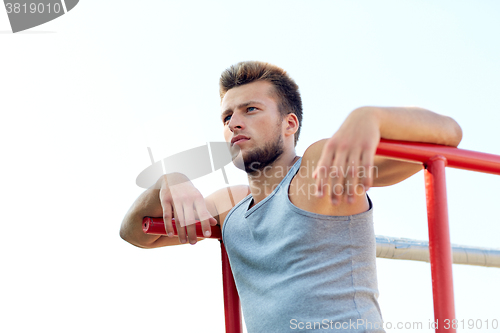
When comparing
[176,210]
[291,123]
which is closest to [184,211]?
[176,210]

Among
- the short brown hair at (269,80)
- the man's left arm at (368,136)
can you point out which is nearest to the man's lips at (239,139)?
the short brown hair at (269,80)

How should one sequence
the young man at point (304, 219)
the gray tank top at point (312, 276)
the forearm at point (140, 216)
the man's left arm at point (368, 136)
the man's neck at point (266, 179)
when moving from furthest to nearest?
the man's neck at point (266, 179)
the forearm at point (140, 216)
the gray tank top at point (312, 276)
the young man at point (304, 219)
the man's left arm at point (368, 136)

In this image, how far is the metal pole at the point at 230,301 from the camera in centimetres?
133

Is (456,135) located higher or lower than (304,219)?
higher

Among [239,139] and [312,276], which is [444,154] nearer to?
[312,276]

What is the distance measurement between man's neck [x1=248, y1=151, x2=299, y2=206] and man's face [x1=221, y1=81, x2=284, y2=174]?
20 mm

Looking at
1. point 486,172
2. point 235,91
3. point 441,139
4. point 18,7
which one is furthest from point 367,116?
point 18,7

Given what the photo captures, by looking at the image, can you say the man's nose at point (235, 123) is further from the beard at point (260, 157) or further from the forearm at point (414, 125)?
the forearm at point (414, 125)

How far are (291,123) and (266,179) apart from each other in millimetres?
289

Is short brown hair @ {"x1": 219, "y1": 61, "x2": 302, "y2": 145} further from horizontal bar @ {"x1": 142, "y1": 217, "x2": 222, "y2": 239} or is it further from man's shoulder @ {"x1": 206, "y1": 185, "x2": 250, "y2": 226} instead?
horizontal bar @ {"x1": 142, "y1": 217, "x2": 222, "y2": 239}

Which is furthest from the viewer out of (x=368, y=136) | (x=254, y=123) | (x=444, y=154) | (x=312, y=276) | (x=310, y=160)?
(x=254, y=123)

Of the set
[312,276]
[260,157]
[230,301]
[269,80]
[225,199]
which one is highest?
[269,80]

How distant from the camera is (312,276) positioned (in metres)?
1.17

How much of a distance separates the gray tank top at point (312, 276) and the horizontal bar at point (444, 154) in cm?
29
